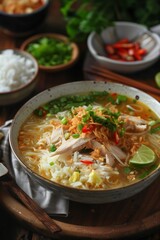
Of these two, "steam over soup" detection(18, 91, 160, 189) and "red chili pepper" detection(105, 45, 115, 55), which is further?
"red chili pepper" detection(105, 45, 115, 55)

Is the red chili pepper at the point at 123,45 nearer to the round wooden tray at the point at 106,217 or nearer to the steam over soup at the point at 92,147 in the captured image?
the steam over soup at the point at 92,147

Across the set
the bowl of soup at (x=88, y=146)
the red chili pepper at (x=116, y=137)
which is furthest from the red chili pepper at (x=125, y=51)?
the red chili pepper at (x=116, y=137)

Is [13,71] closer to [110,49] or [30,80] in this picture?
[30,80]

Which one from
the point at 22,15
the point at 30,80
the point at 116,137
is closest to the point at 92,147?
the point at 116,137

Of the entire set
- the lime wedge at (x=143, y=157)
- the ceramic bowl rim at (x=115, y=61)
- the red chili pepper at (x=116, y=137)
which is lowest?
the ceramic bowl rim at (x=115, y=61)

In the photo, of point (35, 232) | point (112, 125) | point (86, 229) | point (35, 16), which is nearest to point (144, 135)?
point (112, 125)

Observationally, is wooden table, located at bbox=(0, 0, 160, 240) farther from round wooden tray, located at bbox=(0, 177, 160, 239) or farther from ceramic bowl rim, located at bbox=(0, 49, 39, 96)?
ceramic bowl rim, located at bbox=(0, 49, 39, 96)

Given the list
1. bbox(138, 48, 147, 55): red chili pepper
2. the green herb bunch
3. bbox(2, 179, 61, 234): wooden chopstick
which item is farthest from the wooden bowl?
bbox(2, 179, 61, 234): wooden chopstick
